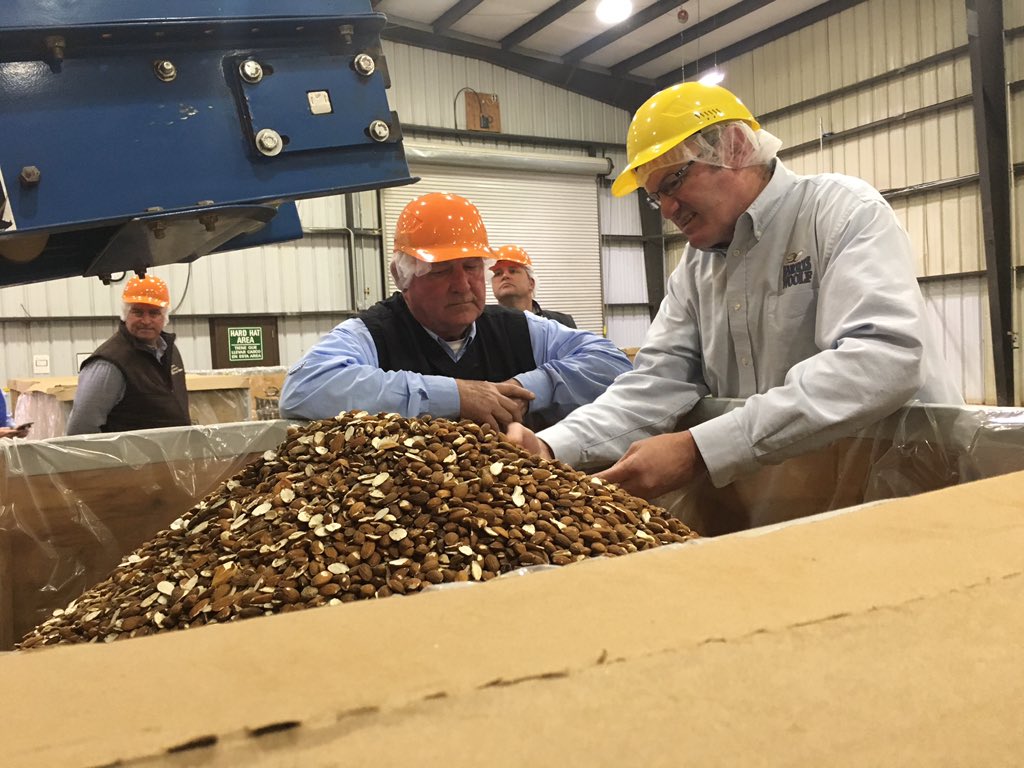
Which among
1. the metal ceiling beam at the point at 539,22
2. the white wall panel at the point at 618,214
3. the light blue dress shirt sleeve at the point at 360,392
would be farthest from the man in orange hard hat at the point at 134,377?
the white wall panel at the point at 618,214

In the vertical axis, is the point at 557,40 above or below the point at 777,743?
above

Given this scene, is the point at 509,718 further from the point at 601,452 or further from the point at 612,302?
the point at 612,302

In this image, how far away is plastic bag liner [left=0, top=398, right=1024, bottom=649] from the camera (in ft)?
4.35

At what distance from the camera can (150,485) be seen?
1.49 metres

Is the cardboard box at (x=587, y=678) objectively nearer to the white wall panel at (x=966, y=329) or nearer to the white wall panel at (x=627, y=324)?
the white wall panel at (x=966, y=329)

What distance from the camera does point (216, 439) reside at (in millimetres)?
1559

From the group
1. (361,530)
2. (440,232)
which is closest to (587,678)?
(361,530)

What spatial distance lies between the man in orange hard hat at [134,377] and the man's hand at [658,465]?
97.7 inches

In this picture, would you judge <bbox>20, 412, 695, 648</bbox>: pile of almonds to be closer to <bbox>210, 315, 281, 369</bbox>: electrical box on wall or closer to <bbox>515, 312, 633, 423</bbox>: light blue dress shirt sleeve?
<bbox>515, 312, 633, 423</bbox>: light blue dress shirt sleeve

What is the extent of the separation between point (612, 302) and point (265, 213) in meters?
8.68

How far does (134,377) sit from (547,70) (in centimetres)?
721

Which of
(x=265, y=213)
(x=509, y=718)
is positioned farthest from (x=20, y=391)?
(x=509, y=718)

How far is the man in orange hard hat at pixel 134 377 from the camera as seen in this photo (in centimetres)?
318

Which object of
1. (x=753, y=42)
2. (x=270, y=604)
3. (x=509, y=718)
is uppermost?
(x=753, y=42)
